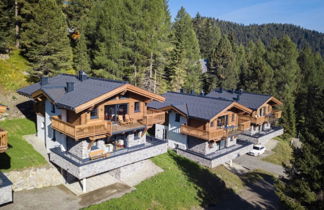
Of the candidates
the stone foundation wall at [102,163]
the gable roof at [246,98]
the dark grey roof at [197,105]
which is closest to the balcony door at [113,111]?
the stone foundation wall at [102,163]

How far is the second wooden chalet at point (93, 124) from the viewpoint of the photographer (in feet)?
70.0

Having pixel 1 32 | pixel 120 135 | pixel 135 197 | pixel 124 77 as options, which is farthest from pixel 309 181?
pixel 1 32

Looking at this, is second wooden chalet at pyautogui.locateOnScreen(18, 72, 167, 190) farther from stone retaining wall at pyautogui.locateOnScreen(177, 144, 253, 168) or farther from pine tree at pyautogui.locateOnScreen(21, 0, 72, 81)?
pine tree at pyautogui.locateOnScreen(21, 0, 72, 81)

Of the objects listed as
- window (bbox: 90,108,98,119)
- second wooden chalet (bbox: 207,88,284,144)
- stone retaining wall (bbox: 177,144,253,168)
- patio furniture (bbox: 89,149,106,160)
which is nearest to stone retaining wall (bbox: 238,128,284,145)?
second wooden chalet (bbox: 207,88,284,144)

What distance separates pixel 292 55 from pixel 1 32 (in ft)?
167

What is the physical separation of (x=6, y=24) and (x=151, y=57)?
20340mm

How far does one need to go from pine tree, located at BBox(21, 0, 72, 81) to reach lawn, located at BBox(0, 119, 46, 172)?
8398mm

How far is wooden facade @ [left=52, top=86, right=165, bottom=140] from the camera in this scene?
2125 centimetres

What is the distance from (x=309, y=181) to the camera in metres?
17.4

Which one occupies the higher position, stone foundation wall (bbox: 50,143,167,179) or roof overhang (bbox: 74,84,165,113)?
roof overhang (bbox: 74,84,165,113)

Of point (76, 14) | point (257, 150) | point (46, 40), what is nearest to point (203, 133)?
point (257, 150)

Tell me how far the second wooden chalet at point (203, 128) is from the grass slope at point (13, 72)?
17.2m

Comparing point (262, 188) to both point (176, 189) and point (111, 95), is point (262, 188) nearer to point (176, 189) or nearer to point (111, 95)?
point (176, 189)

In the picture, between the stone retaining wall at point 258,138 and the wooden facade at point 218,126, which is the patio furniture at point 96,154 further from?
the stone retaining wall at point 258,138
